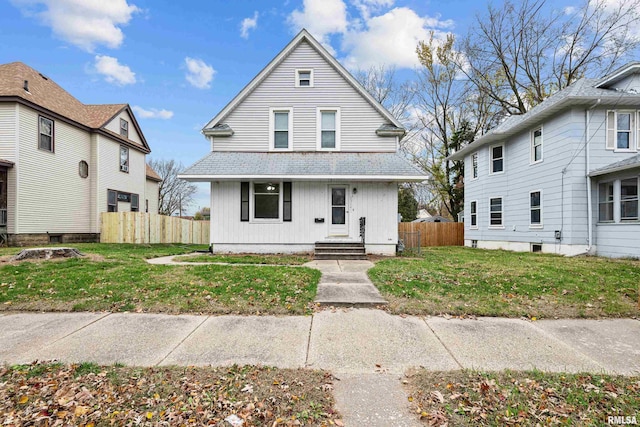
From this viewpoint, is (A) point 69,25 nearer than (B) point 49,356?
No

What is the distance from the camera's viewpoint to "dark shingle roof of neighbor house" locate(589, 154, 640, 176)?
9281 mm

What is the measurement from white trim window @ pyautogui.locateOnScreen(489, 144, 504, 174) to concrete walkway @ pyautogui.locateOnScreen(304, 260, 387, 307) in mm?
11064

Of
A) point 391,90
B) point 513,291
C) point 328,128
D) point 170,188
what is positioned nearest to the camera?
point 513,291

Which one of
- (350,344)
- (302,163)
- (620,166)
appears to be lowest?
(350,344)

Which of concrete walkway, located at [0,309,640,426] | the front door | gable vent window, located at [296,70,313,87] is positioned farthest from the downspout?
gable vent window, located at [296,70,313,87]

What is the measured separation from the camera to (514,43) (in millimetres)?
19109

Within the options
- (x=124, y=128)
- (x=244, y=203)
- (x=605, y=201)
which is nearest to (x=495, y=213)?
(x=605, y=201)

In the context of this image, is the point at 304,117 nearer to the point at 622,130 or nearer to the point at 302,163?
the point at 302,163

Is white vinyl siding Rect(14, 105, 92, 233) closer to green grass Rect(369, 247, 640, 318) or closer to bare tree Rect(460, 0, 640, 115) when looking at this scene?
green grass Rect(369, 247, 640, 318)

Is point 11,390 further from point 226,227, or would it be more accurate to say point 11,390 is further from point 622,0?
point 622,0

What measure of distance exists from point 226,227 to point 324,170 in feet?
14.2

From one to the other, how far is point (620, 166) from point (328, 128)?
9.99m

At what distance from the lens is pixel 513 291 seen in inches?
219

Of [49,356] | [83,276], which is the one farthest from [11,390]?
[83,276]
